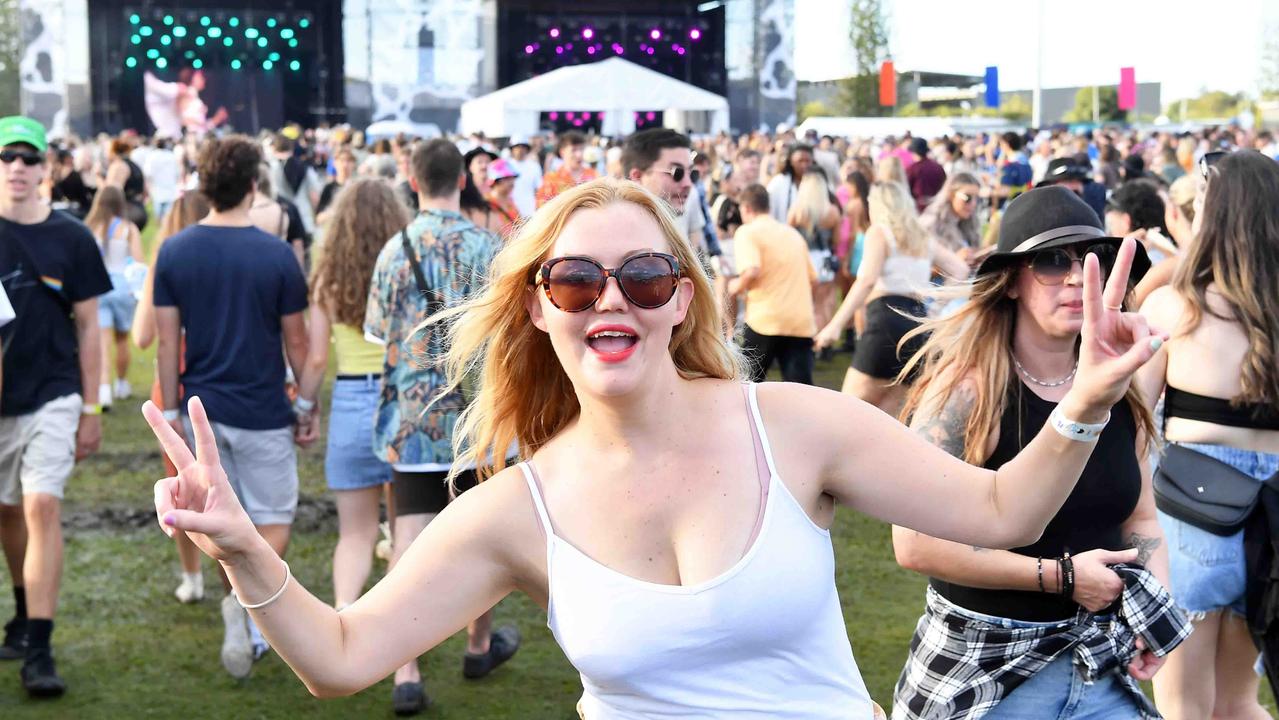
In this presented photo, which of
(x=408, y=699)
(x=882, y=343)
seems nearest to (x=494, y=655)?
(x=408, y=699)

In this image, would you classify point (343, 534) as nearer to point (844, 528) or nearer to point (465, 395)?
point (465, 395)

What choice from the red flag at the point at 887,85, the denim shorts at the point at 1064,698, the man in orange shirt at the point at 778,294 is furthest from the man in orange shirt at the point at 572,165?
the red flag at the point at 887,85

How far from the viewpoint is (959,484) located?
88.5 inches

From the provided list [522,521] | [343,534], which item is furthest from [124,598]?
[522,521]

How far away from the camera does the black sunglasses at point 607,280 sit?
86.5 inches

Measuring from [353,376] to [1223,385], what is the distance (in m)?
3.23

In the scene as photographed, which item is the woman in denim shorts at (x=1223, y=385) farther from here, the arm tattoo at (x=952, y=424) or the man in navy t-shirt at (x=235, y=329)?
the man in navy t-shirt at (x=235, y=329)

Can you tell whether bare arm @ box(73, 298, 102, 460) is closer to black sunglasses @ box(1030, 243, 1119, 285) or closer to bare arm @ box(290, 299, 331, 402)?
bare arm @ box(290, 299, 331, 402)

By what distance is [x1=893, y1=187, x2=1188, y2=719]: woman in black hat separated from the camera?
10.0ft

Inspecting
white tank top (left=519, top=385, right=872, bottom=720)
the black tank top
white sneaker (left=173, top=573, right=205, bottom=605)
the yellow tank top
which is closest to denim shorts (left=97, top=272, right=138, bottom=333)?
white sneaker (left=173, top=573, right=205, bottom=605)

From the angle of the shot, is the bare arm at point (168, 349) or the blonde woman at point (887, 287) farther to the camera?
the blonde woman at point (887, 287)

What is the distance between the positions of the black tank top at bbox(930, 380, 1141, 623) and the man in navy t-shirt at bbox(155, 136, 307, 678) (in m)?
3.27

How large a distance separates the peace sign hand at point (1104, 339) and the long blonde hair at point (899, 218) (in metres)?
6.66

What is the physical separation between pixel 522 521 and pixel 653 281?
16.7 inches
